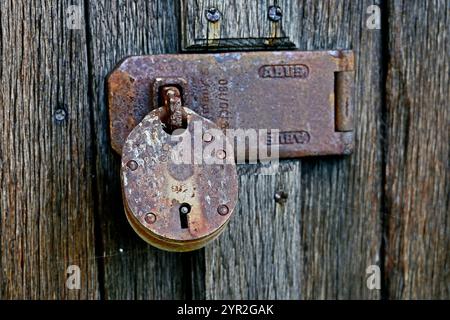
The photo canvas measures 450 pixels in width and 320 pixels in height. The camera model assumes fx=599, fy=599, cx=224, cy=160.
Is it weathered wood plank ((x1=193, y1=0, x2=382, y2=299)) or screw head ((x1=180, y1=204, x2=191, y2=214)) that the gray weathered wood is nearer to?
weathered wood plank ((x1=193, y1=0, x2=382, y2=299))

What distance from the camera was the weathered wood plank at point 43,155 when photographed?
771mm

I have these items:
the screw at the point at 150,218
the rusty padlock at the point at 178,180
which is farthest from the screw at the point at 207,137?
the screw at the point at 150,218

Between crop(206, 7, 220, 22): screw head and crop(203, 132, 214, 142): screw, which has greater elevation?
crop(206, 7, 220, 22): screw head

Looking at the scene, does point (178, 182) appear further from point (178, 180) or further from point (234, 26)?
point (234, 26)

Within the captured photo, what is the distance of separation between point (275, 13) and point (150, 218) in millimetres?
327

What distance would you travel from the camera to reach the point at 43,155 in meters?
0.80

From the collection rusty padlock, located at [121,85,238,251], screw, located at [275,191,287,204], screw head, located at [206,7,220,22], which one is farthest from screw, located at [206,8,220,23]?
screw, located at [275,191,287,204]

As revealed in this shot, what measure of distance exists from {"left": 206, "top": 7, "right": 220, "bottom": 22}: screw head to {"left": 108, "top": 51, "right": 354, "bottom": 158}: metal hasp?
0.15 feet

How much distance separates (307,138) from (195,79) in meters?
0.18

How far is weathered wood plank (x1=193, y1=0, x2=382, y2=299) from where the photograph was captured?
834mm

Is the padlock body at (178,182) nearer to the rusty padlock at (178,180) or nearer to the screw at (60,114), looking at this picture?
the rusty padlock at (178,180)

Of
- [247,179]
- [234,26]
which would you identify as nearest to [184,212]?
[247,179]
